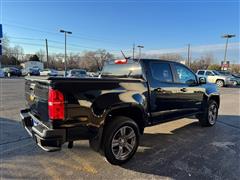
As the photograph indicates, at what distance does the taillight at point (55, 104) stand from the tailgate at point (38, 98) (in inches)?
6.1

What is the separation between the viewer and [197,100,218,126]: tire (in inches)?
253

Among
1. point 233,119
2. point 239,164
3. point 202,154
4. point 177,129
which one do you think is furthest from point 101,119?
point 233,119

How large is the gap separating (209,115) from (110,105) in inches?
158

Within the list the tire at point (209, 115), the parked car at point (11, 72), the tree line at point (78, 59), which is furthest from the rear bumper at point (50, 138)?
the tree line at point (78, 59)

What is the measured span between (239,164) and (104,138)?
2450 mm

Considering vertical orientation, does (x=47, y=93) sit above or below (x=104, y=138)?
above

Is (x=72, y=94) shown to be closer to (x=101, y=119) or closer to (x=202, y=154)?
(x=101, y=119)

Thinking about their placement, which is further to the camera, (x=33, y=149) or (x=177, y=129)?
(x=177, y=129)

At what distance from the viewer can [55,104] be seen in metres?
3.10

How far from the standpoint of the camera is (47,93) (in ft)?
10.5

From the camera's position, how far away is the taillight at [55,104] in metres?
3.08

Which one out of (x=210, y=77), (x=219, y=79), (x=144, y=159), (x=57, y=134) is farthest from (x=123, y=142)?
(x=210, y=77)

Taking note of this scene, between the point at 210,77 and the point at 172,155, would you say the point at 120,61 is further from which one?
the point at 210,77

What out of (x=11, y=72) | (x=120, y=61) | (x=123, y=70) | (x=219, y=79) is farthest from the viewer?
(x=11, y=72)
